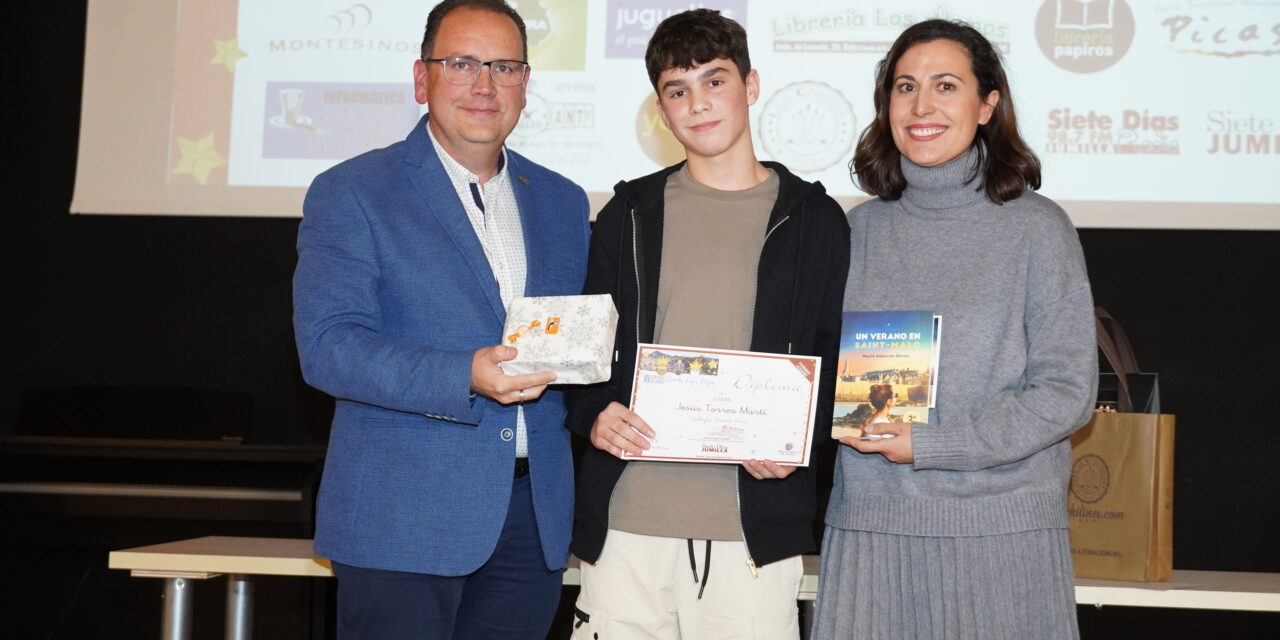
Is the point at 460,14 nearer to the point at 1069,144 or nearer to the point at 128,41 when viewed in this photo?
the point at 1069,144

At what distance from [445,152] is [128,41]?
2746mm

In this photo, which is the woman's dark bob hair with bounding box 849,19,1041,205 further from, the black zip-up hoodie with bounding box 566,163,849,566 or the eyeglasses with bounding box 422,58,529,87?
the eyeglasses with bounding box 422,58,529,87

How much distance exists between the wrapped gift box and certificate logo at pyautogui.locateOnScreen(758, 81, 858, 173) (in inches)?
87.2

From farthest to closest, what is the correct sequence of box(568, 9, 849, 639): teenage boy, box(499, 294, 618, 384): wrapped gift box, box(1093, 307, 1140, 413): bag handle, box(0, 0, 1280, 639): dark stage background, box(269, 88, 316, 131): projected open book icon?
box(0, 0, 1280, 639): dark stage background, box(269, 88, 316, 131): projected open book icon, box(1093, 307, 1140, 413): bag handle, box(568, 9, 849, 639): teenage boy, box(499, 294, 618, 384): wrapped gift box

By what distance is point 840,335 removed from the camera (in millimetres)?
2090

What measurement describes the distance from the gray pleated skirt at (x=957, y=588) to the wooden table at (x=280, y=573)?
554 millimetres

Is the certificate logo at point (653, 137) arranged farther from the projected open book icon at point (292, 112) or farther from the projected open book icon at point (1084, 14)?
the projected open book icon at point (1084, 14)

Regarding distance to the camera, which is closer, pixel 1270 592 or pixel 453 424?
pixel 453 424

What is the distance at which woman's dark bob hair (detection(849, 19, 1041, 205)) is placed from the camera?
81.4 inches

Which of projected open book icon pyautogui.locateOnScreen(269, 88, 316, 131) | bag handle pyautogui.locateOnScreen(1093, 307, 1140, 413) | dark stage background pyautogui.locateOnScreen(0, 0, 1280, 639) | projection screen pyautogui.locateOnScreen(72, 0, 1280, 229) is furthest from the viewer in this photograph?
dark stage background pyautogui.locateOnScreen(0, 0, 1280, 639)

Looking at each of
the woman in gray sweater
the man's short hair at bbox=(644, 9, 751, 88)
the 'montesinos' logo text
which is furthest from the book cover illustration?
the 'montesinos' logo text

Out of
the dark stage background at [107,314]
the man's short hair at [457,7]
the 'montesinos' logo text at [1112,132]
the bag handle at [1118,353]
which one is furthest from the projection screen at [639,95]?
the man's short hair at [457,7]

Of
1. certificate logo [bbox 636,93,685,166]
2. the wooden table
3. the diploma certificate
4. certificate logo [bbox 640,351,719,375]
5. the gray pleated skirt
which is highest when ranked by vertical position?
certificate logo [bbox 636,93,685,166]

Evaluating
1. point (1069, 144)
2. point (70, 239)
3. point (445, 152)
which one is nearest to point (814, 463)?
point (445, 152)
